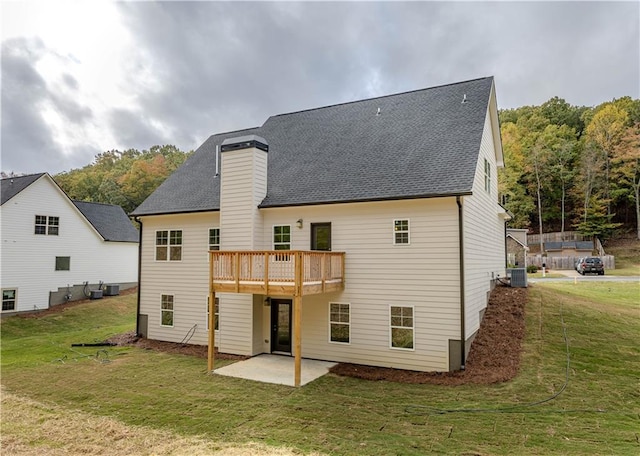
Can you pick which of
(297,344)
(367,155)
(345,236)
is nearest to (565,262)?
(367,155)

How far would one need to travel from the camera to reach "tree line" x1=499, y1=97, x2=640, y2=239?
3853 centimetres

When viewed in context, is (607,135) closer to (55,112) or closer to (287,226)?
(287,226)

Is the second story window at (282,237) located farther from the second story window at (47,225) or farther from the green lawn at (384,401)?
the second story window at (47,225)

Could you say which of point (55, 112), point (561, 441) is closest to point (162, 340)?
point (561, 441)

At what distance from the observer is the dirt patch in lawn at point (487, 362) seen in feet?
29.6

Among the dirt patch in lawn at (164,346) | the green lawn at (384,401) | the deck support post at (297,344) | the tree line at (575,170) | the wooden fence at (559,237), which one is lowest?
the dirt patch in lawn at (164,346)

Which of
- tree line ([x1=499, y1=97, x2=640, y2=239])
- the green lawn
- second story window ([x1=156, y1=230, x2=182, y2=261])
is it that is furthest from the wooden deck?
tree line ([x1=499, y1=97, x2=640, y2=239])

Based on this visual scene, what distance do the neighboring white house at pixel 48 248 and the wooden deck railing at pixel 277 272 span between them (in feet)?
55.8

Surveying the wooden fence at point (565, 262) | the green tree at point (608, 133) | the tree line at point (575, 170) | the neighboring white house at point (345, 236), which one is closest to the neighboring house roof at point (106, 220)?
the neighboring white house at point (345, 236)

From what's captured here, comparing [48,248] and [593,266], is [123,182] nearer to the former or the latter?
[48,248]

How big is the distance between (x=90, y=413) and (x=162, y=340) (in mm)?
6823

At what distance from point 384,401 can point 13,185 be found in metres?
25.1

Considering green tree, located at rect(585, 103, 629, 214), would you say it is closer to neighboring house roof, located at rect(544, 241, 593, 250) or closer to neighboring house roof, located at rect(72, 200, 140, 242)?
neighboring house roof, located at rect(544, 241, 593, 250)

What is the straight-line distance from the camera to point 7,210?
20047 mm
